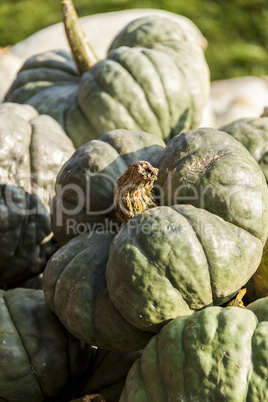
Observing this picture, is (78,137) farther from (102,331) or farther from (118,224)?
(102,331)

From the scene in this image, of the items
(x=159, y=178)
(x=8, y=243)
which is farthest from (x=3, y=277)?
(x=159, y=178)

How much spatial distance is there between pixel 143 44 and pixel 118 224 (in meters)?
1.88

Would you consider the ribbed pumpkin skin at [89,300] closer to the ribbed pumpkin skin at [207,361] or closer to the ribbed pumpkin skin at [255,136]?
the ribbed pumpkin skin at [207,361]

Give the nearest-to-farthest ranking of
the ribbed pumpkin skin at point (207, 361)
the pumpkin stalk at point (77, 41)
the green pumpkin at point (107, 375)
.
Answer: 1. the ribbed pumpkin skin at point (207, 361)
2. the green pumpkin at point (107, 375)
3. the pumpkin stalk at point (77, 41)

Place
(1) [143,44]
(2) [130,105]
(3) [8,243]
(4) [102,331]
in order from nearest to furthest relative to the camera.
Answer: (4) [102,331] < (3) [8,243] < (2) [130,105] < (1) [143,44]

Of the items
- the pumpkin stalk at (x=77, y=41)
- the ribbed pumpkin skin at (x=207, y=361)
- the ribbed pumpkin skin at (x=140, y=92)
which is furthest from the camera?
the pumpkin stalk at (x=77, y=41)

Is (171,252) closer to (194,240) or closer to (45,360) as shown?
(194,240)

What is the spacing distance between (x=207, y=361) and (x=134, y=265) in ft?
1.30

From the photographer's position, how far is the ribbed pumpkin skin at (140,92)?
10.4 feet

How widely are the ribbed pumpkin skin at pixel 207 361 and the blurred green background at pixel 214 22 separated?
19.9 ft

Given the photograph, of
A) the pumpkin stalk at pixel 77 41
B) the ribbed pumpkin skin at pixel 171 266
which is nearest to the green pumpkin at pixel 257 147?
the ribbed pumpkin skin at pixel 171 266

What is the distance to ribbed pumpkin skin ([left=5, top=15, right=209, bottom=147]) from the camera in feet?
10.4

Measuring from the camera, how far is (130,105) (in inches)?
125

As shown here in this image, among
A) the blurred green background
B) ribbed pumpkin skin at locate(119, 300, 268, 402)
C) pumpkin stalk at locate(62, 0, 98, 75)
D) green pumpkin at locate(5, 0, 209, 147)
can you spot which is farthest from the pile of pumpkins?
the blurred green background
